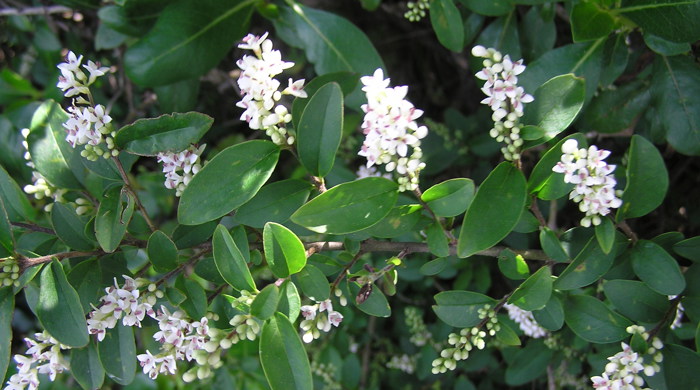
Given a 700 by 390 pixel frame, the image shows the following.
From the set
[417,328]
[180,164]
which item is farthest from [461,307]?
[417,328]

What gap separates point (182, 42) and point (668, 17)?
54.8 inches

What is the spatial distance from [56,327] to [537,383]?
1.94m

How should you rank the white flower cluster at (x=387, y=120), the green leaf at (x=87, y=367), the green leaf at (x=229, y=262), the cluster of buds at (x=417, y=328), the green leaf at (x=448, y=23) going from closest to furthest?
1. the white flower cluster at (x=387, y=120)
2. the green leaf at (x=229, y=262)
3. the green leaf at (x=87, y=367)
4. the green leaf at (x=448, y=23)
5. the cluster of buds at (x=417, y=328)

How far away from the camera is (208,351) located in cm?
128

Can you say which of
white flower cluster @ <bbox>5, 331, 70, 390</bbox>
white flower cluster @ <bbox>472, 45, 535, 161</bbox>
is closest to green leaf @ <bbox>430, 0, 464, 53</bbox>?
white flower cluster @ <bbox>472, 45, 535, 161</bbox>

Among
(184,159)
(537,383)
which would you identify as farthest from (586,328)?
(537,383)

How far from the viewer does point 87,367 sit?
1.49 m

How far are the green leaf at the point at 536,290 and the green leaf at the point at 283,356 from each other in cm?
50

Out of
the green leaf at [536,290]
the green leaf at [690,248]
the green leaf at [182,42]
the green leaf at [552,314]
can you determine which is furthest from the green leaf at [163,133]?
the green leaf at [690,248]

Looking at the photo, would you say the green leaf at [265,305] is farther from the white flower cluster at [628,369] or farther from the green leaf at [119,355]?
the white flower cluster at [628,369]

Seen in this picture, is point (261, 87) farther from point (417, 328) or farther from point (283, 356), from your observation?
point (417, 328)

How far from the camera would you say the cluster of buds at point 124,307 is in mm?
1316

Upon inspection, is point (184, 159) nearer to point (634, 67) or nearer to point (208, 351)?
point (208, 351)

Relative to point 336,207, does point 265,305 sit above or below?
below
